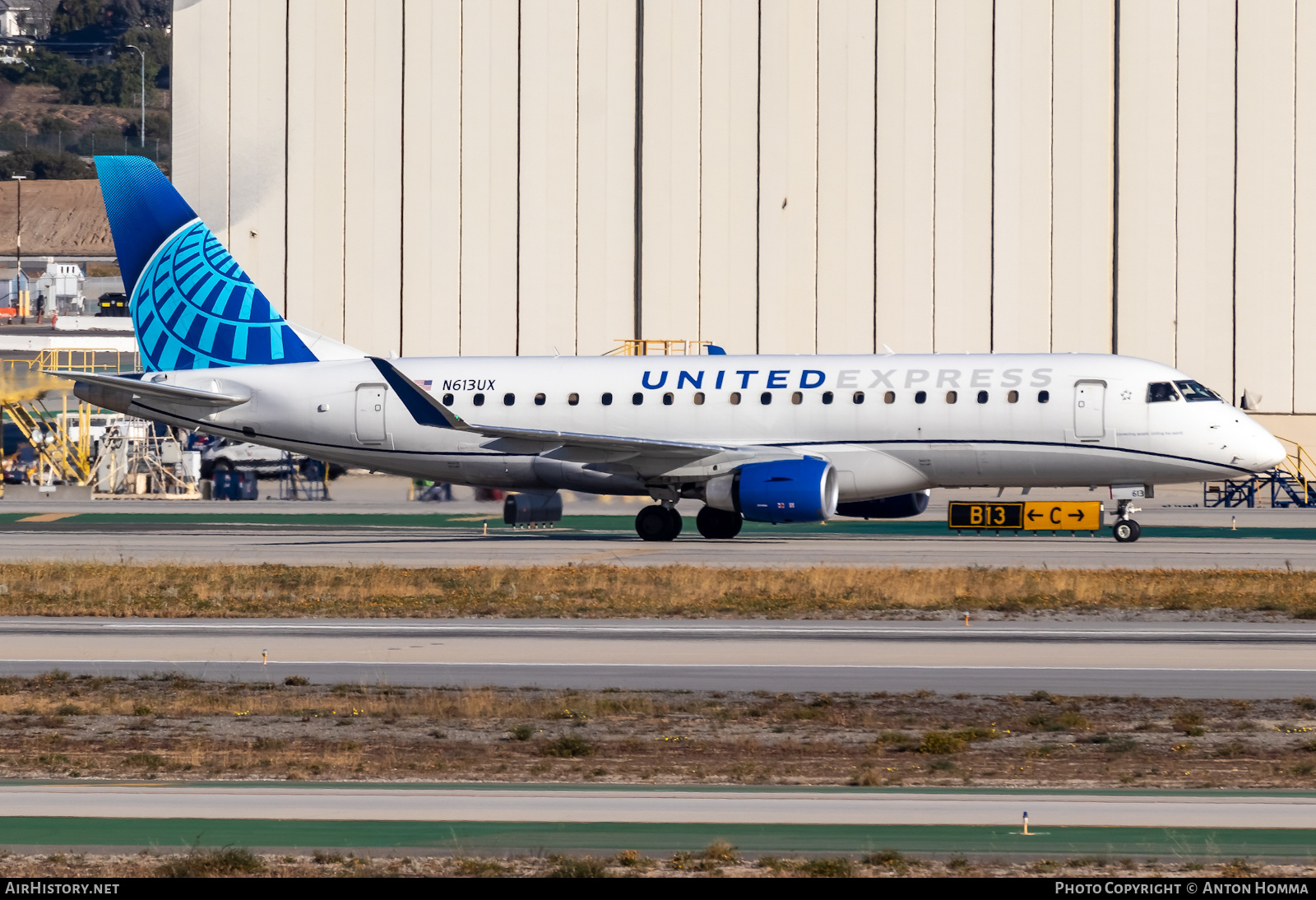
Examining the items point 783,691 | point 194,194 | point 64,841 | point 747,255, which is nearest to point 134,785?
point 64,841

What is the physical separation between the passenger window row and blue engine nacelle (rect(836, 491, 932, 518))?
3783 millimetres

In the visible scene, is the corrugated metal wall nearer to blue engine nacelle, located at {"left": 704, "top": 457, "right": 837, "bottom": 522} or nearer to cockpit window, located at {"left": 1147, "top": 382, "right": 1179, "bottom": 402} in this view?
cockpit window, located at {"left": 1147, "top": 382, "right": 1179, "bottom": 402}

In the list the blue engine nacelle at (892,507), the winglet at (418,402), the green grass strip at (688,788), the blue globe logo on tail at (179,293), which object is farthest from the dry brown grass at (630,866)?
the blue globe logo on tail at (179,293)

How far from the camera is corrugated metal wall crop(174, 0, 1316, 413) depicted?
59719 mm

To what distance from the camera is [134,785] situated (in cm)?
1112

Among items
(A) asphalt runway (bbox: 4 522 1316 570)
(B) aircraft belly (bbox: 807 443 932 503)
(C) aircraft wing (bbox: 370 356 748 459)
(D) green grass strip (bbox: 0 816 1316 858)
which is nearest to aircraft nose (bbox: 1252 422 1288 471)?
(A) asphalt runway (bbox: 4 522 1316 570)

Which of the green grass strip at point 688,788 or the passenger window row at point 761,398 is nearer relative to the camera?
the green grass strip at point 688,788

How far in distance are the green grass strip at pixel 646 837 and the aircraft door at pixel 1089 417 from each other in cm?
2512

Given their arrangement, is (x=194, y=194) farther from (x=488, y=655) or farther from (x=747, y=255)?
(x=488, y=655)

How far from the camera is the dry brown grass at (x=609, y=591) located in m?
22.9

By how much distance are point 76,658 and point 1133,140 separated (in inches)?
2006

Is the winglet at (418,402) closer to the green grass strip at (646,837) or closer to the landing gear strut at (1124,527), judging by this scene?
the landing gear strut at (1124,527)

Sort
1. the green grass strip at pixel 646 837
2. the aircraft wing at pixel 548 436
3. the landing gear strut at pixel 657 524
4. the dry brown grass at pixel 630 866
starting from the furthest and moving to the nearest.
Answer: the landing gear strut at pixel 657 524 → the aircraft wing at pixel 548 436 → the green grass strip at pixel 646 837 → the dry brown grass at pixel 630 866

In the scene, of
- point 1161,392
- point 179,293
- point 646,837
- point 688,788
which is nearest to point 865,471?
point 1161,392
